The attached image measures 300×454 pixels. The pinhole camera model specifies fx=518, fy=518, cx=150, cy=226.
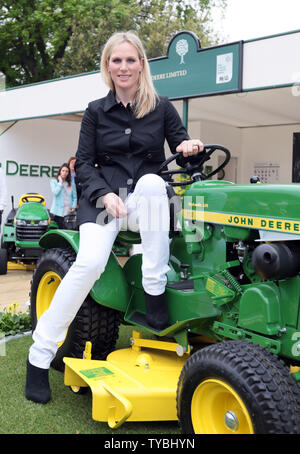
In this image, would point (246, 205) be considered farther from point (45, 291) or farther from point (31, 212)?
point (31, 212)

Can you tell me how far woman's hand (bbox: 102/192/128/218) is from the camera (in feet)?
8.27

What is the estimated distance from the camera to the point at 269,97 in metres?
8.64

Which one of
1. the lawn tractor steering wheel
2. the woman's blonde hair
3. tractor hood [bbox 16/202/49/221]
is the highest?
the woman's blonde hair

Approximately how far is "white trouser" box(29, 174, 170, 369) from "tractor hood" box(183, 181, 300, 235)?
165 millimetres

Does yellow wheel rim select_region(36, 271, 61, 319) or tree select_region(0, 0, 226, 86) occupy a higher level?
tree select_region(0, 0, 226, 86)

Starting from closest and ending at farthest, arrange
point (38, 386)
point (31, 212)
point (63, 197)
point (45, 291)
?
point (38, 386)
point (45, 291)
point (31, 212)
point (63, 197)

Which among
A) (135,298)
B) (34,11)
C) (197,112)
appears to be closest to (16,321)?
(135,298)

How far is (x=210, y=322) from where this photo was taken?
2578 mm

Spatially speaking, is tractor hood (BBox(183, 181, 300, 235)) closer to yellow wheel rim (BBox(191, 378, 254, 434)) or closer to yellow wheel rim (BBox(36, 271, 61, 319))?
yellow wheel rim (BBox(191, 378, 254, 434))

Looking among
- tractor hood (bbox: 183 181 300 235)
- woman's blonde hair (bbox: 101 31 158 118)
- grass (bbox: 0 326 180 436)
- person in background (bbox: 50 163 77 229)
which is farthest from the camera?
person in background (bbox: 50 163 77 229)

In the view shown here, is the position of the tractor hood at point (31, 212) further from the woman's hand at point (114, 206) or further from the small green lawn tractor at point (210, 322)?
the woman's hand at point (114, 206)

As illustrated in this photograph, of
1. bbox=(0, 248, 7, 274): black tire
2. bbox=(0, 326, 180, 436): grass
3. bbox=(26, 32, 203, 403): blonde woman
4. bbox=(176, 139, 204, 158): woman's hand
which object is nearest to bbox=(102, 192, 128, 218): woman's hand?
bbox=(26, 32, 203, 403): blonde woman

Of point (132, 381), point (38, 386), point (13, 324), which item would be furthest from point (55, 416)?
point (13, 324)

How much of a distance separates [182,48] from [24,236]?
3375 mm
